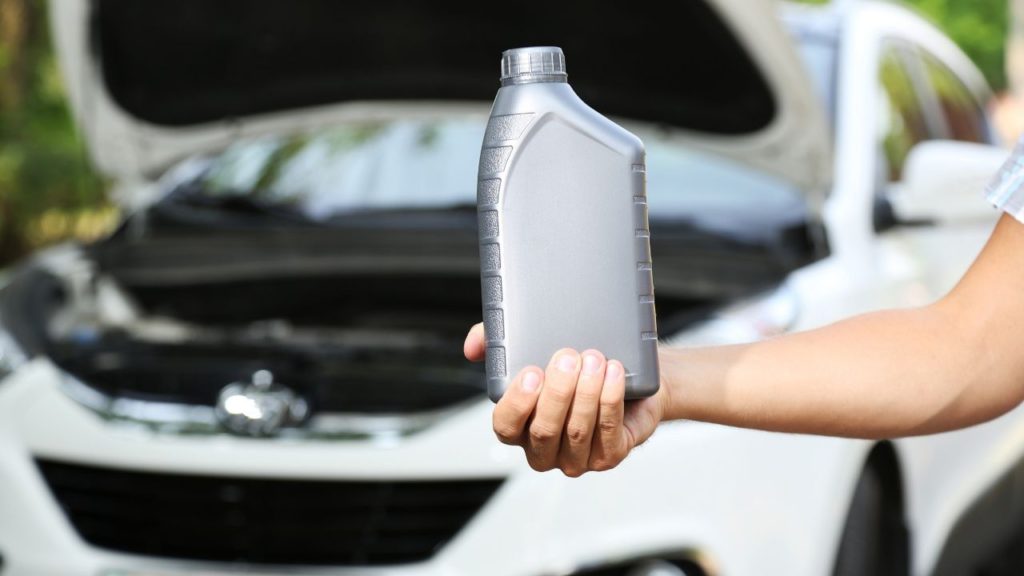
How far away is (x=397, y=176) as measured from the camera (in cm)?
407

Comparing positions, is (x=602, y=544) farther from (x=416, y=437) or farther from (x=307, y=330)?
(x=307, y=330)

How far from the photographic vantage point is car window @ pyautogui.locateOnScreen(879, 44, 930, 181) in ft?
12.6

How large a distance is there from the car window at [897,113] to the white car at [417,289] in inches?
0.6

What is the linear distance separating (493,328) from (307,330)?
98.0 inches

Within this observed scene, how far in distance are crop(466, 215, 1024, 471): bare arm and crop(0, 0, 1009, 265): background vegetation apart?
37.4ft

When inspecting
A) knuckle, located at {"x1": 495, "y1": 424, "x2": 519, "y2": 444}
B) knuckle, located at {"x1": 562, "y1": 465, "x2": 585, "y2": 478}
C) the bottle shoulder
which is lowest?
knuckle, located at {"x1": 562, "y1": 465, "x2": 585, "y2": 478}

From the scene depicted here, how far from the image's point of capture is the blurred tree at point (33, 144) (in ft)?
41.1

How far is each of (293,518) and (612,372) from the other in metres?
1.72

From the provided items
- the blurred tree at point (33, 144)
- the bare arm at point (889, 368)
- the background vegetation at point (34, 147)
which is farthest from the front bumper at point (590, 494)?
the blurred tree at point (33, 144)

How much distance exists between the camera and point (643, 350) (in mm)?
1309

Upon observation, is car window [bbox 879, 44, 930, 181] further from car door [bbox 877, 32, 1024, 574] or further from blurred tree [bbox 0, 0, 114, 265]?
blurred tree [bbox 0, 0, 114, 265]

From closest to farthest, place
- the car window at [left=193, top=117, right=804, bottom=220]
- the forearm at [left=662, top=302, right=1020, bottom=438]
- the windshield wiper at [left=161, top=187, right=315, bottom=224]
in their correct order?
the forearm at [left=662, top=302, right=1020, bottom=438] → the car window at [left=193, top=117, right=804, bottom=220] → the windshield wiper at [left=161, top=187, right=315, bottom=224]

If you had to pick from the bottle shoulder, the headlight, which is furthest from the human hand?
the headlight

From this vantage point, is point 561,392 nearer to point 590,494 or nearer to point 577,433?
point 577,433
